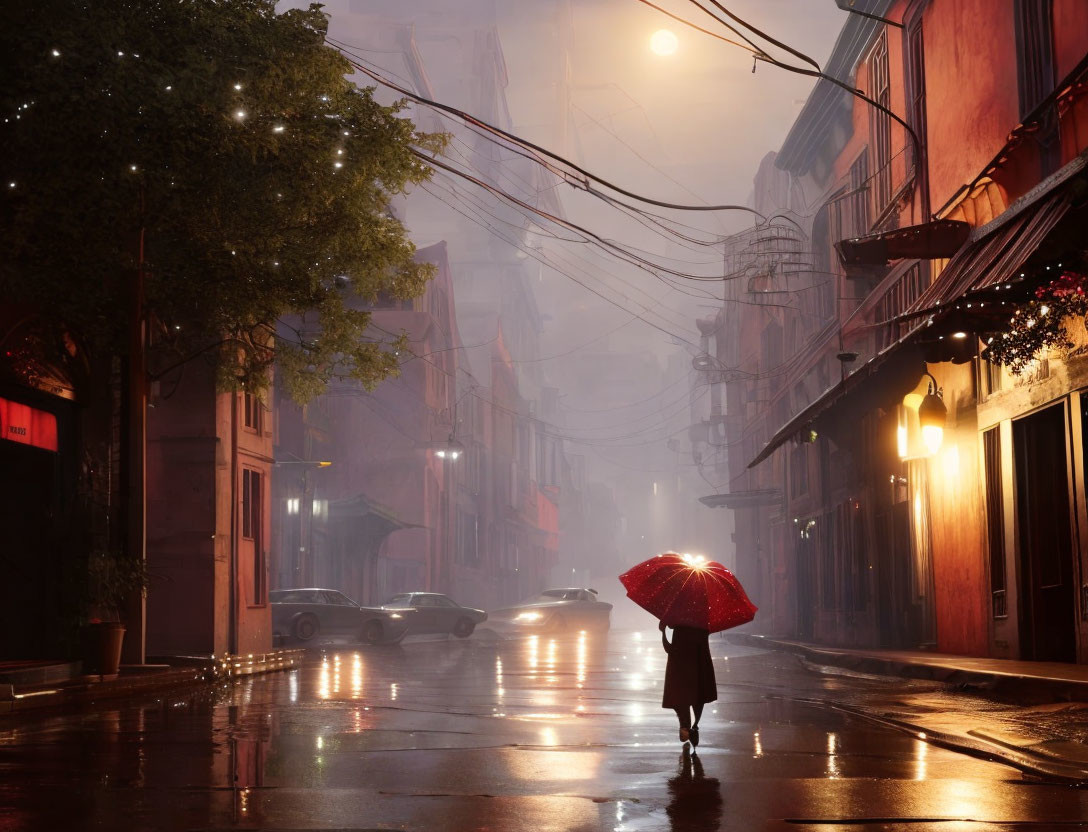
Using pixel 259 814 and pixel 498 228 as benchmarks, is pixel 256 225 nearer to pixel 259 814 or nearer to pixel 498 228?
pixel 259 814

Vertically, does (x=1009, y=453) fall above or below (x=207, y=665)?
above

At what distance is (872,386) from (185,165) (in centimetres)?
1271

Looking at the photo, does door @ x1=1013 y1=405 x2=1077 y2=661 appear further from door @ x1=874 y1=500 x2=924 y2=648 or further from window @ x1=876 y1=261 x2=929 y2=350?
door @ x1=874 y1=500 x2=924 y2=648

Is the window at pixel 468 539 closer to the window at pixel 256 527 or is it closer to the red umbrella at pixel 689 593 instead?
the window at pixel 256 527

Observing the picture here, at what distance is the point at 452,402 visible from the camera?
60.8 meters

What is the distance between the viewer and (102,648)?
17.2 m

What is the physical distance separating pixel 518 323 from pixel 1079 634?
7494 cm

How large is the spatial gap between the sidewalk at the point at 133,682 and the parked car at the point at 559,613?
20.3 m

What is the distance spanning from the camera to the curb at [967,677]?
13.1 metres

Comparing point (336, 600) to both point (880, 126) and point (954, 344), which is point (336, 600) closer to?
point (880, 126)

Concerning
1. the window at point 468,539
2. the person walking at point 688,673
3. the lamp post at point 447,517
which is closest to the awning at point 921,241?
the person walking at point 688,673

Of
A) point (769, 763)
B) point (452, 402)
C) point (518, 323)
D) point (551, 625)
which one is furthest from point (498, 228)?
point (769, 763)

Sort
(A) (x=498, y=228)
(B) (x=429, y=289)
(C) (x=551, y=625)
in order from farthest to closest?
1. (A) (x=498, y=228)
2. (B) (x=429, y=289)
3. (C) (x=551, y=625)

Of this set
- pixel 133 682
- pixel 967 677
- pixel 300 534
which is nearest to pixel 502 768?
pixel 967 677
